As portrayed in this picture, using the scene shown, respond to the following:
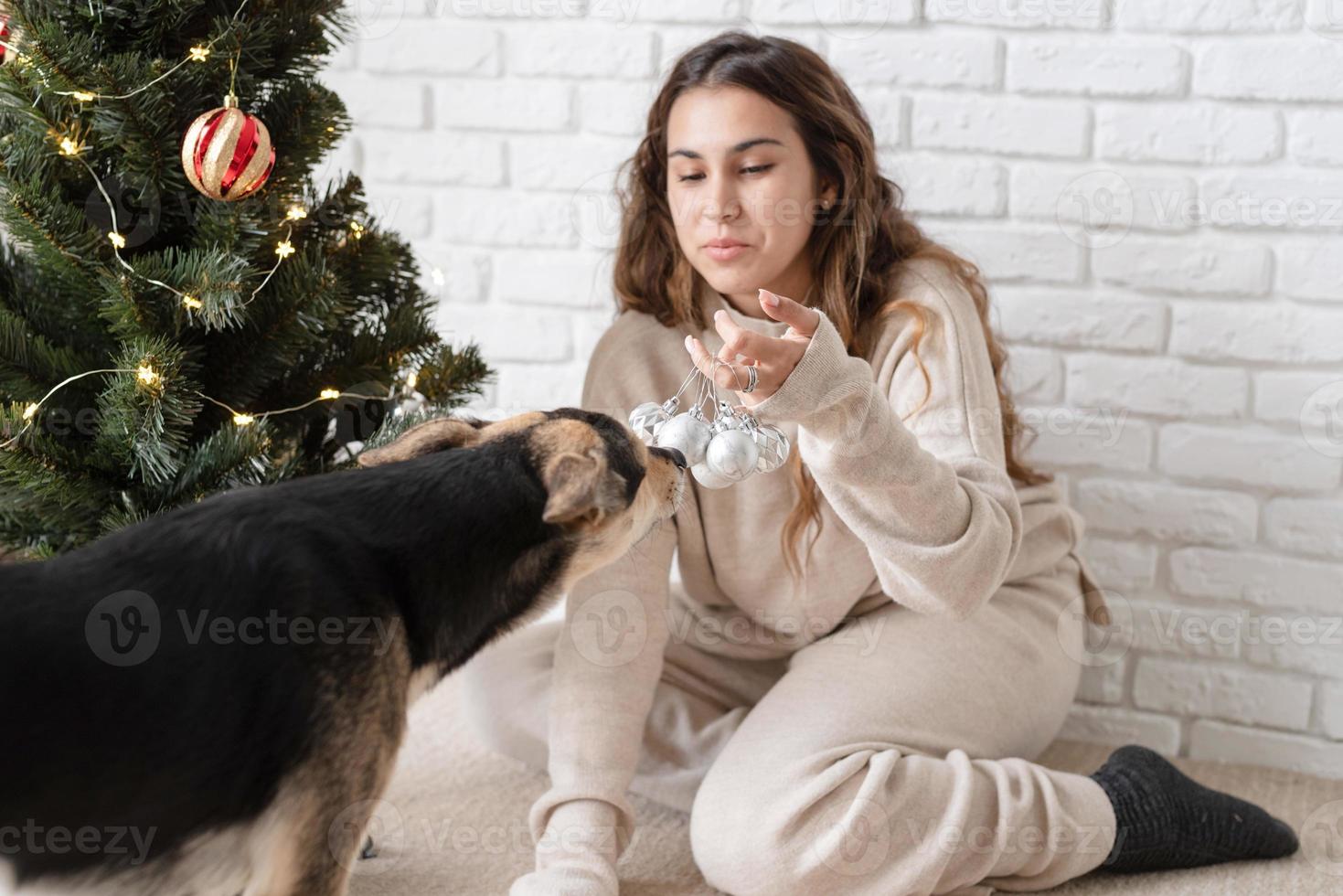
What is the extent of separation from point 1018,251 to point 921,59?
35cm

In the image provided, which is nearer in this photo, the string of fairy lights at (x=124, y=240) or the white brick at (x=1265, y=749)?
the string of fairy lights at (x=124, y=240)

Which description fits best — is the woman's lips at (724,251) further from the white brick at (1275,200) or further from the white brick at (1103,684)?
the white brick at (1103,684)

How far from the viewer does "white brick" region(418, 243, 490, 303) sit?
2.42 meters

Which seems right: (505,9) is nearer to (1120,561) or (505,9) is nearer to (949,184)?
(949,184)

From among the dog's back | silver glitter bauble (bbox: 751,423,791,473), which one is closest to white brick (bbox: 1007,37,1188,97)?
silver glitter bauble (bbox: 751,423,791,473)

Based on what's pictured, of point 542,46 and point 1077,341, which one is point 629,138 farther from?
A: point 1077,341

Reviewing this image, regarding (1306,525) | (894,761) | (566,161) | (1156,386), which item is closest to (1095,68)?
(1156,386)

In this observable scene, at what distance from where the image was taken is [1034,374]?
2111 millimetres

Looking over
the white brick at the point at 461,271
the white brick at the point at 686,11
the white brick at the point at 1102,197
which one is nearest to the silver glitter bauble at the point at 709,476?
the white brick at the point at 1102,197

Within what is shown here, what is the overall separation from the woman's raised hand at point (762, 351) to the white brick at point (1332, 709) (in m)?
1.32

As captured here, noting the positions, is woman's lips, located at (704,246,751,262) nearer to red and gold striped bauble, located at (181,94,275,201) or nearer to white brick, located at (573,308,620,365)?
red and gold striped bauble, located at (181,94,275,201)

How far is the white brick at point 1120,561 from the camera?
2.11m

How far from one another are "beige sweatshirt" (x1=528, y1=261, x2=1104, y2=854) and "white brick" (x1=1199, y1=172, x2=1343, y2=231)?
505 mm

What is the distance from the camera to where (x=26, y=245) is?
137 centimetres
